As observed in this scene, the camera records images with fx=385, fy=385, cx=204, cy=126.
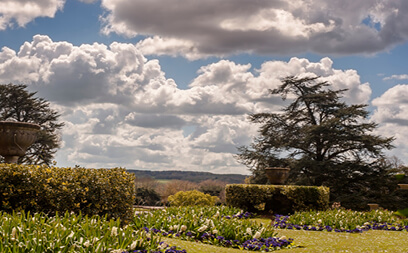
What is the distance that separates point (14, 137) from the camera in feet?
33.4

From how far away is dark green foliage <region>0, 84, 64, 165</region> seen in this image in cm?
2841

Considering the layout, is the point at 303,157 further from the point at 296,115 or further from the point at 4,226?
the point at 4,226

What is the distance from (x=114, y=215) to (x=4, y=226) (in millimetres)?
3545

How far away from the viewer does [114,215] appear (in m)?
9.21

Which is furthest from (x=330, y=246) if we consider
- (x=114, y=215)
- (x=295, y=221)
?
(x=114, y=215)

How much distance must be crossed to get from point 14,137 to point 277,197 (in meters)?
11.2

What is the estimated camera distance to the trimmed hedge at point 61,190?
8.02 metres

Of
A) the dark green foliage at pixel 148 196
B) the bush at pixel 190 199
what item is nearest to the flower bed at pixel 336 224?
the bush at pixel 190 199

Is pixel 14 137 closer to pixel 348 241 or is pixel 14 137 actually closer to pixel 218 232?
pixel 218 232

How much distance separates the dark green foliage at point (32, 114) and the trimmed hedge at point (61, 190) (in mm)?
21056

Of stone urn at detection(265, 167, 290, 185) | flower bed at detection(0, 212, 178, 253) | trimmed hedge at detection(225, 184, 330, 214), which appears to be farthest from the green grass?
stone urn at detection(265, 167, 290, 185)

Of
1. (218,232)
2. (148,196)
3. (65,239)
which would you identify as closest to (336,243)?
(218,232)

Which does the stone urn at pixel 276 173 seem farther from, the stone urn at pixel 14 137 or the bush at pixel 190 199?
the stone urn at pixel 14 137

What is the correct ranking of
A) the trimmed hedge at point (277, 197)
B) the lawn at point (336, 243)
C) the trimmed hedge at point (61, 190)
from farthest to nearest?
1. the trimmed hedge at point (277, 197)
2. the trimmed hedge at point (61, 190)
3. the lawn at point (336, 243)
